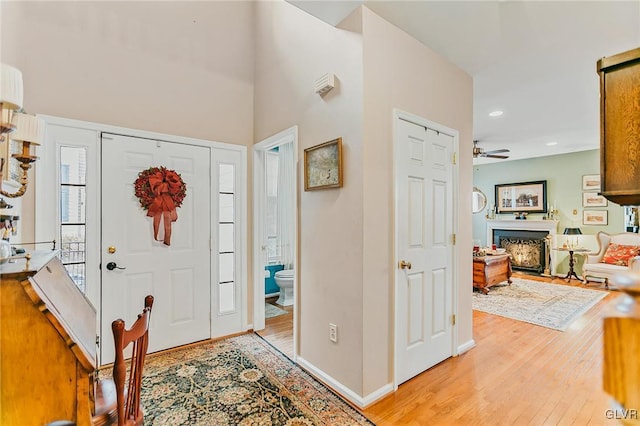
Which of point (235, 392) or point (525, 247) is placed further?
point (525, 247)

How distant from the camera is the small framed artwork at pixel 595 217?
19.3 ft

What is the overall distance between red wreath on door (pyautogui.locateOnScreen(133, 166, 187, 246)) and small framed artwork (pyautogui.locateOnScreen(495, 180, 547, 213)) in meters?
7.31

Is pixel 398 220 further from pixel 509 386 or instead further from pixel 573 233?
pixel 573 233

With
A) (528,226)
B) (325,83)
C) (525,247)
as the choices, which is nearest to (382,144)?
(325,83)

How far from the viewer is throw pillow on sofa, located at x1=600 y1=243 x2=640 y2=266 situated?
5095 mm

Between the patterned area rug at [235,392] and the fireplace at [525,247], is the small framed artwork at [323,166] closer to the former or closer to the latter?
the patterned area rug at [235,392]

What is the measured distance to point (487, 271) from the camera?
16.1ft

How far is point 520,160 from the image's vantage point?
23.4 ft

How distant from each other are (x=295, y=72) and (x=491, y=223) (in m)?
6.66

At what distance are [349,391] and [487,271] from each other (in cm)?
377

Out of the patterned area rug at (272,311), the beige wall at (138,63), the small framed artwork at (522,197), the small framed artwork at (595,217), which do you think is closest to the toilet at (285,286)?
the patterned area rug at (272,311)

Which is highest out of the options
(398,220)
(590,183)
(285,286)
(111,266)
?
(590,183)

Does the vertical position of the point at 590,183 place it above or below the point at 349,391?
above

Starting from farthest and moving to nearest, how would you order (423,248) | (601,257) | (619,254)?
(601,257) < (619,254) < (423,248)
